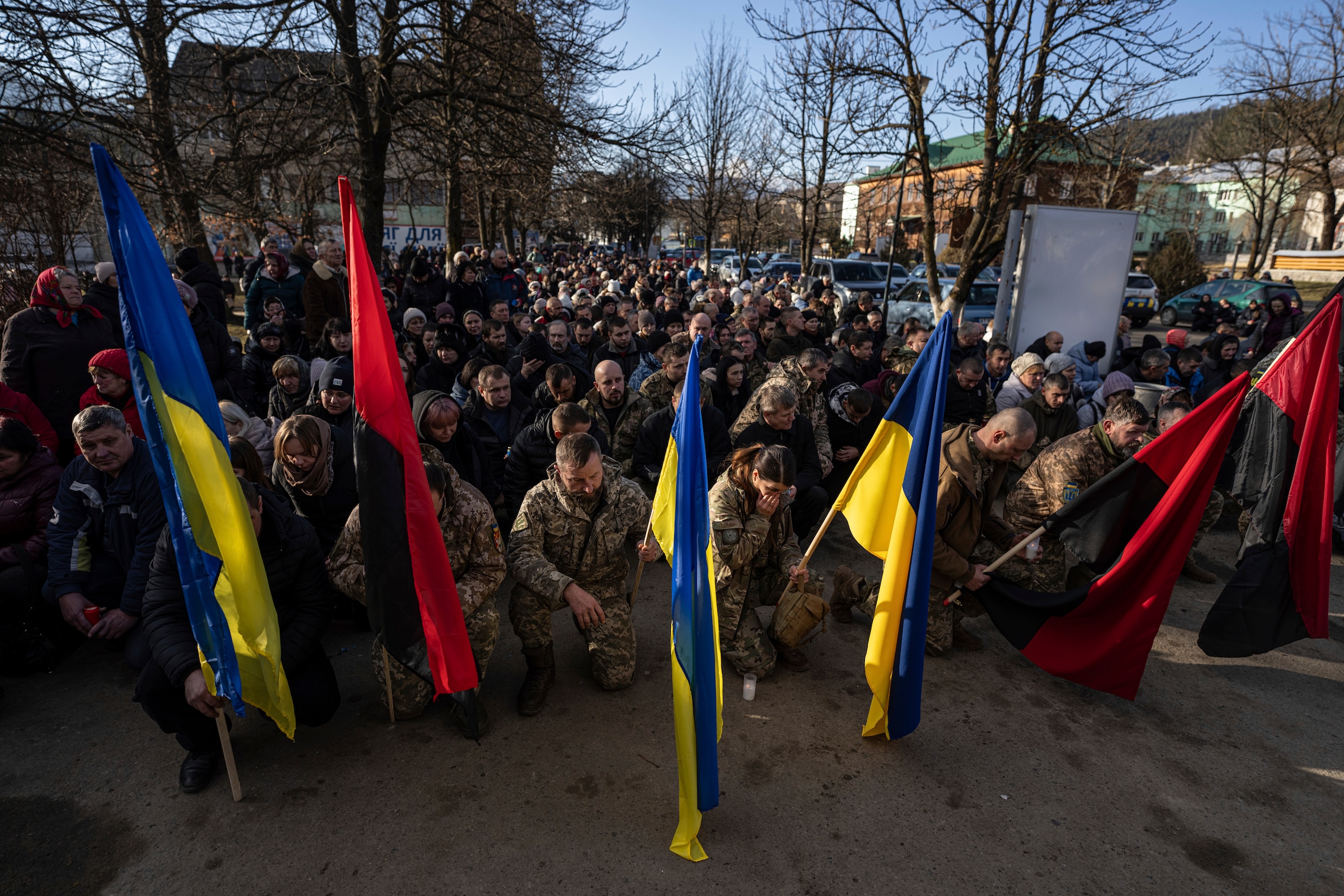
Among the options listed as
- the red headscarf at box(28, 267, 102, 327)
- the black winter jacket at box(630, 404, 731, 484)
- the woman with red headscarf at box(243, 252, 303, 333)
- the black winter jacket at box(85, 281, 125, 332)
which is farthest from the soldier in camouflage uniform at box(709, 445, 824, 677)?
the woman with red headscarf at box(243, 252, 303, 333)

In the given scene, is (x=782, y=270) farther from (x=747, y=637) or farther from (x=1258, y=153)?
(x=1258, y=153)

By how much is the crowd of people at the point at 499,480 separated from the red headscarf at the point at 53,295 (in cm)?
2

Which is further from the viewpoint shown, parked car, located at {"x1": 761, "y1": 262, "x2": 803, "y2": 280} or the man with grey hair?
parked car, located at {"x1": 761, "y1": 262, "x2": 803, "y2": 280}

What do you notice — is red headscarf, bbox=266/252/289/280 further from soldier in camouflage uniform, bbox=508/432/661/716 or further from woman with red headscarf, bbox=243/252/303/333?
soldier in camouflage uniform, bbox=508/432/661/716

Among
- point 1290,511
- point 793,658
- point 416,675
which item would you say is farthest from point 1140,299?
point 416,675

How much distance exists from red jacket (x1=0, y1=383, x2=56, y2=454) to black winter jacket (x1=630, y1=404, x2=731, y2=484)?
4110 mm

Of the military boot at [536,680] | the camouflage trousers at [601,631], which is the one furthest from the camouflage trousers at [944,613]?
the military boot at [536,680]

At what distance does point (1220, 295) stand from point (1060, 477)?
23.9 metres

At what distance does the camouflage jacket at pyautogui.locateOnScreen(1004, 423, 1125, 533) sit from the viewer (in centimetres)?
451

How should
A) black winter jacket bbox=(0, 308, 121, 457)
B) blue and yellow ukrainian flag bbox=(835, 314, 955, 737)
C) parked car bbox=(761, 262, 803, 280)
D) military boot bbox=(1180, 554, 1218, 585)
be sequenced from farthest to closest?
parked car bbox=(761, 262, 803, 280) < military boot bbox=(1180, 554, 1218, 585) < black winter jacket bbox=(0, 308, 121, 457) < blue and yellow ukrainian flag bbox=(835, 314, 955, 737)

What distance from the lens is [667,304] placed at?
39.4 feet

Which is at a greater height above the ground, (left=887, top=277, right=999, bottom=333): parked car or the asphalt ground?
(left=887, top=277, right=999, bottom=333): parked car

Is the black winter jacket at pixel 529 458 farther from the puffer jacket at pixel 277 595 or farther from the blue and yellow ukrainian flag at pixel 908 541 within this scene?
the blue and yellow ukrainian flag at pixel 908 541

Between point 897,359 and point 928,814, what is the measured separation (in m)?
5.54
